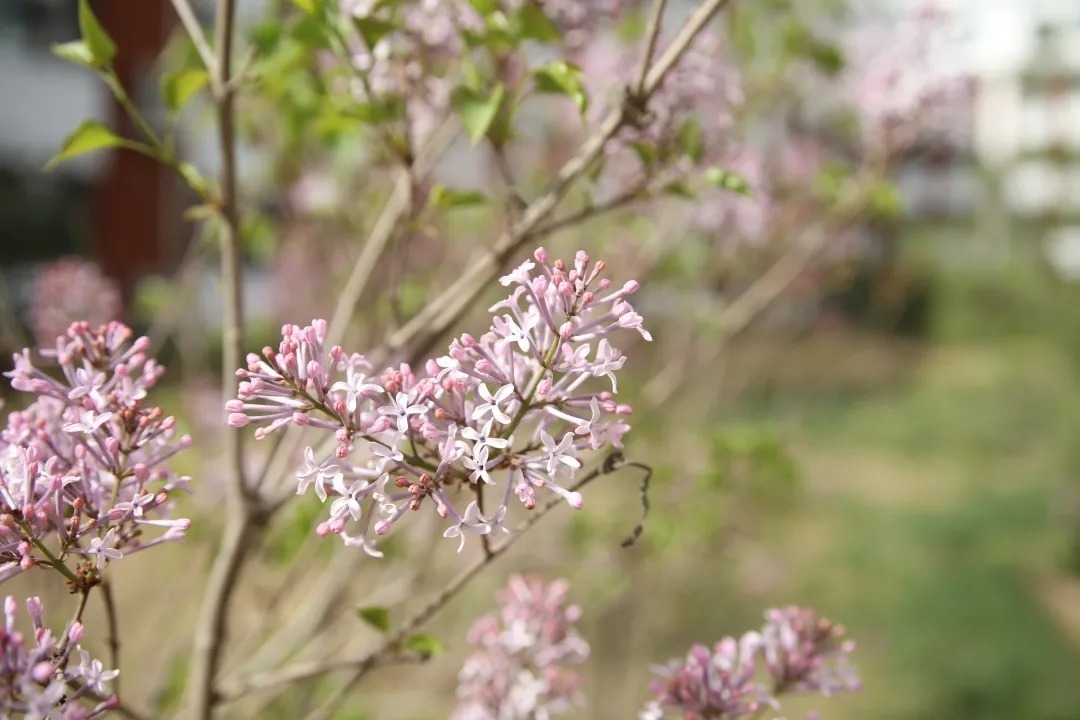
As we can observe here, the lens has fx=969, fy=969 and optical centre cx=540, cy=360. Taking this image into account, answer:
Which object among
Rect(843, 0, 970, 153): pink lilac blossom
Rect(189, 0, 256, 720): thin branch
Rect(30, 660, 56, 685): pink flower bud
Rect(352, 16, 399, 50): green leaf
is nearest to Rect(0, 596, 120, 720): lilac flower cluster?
Rect(30, 660, 56, 685): pink flower bud

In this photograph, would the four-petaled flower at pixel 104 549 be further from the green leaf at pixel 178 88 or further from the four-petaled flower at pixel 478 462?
the green leaf at pixel 178 88

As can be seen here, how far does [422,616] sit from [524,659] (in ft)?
0.56

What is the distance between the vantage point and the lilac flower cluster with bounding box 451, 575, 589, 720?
3.14 ft

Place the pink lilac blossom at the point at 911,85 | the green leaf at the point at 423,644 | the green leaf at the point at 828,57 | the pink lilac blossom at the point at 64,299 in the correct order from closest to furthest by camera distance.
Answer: the green leaf at the point at 423,644
the green leaf at the point at 828,57
the pink lilac blossom at the point at 64,299
the pink lilac blossom at the point at 911,85

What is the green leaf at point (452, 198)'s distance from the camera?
1.02 m

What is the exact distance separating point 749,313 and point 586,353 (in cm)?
160

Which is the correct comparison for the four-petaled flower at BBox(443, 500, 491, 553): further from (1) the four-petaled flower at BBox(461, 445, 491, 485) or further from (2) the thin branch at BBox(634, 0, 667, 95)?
(2) the thin branch at BBox(634, 0, 667, 95)

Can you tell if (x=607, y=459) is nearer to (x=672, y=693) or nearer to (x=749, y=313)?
(x=672, y=693)

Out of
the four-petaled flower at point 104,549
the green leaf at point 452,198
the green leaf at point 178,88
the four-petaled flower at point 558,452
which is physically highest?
the green leaf at point 178,88

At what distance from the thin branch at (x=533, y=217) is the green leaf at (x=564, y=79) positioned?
0.14 ft

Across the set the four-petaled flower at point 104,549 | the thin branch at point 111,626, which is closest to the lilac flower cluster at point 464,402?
the four-petaled flower at point 104,549

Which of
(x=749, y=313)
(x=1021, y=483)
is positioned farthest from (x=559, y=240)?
(x=1021, y=483)

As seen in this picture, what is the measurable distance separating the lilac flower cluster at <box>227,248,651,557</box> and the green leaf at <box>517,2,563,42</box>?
1.37 feet

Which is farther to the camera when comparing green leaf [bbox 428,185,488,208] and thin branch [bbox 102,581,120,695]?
green leaf [bbox 428,185,488,208]
